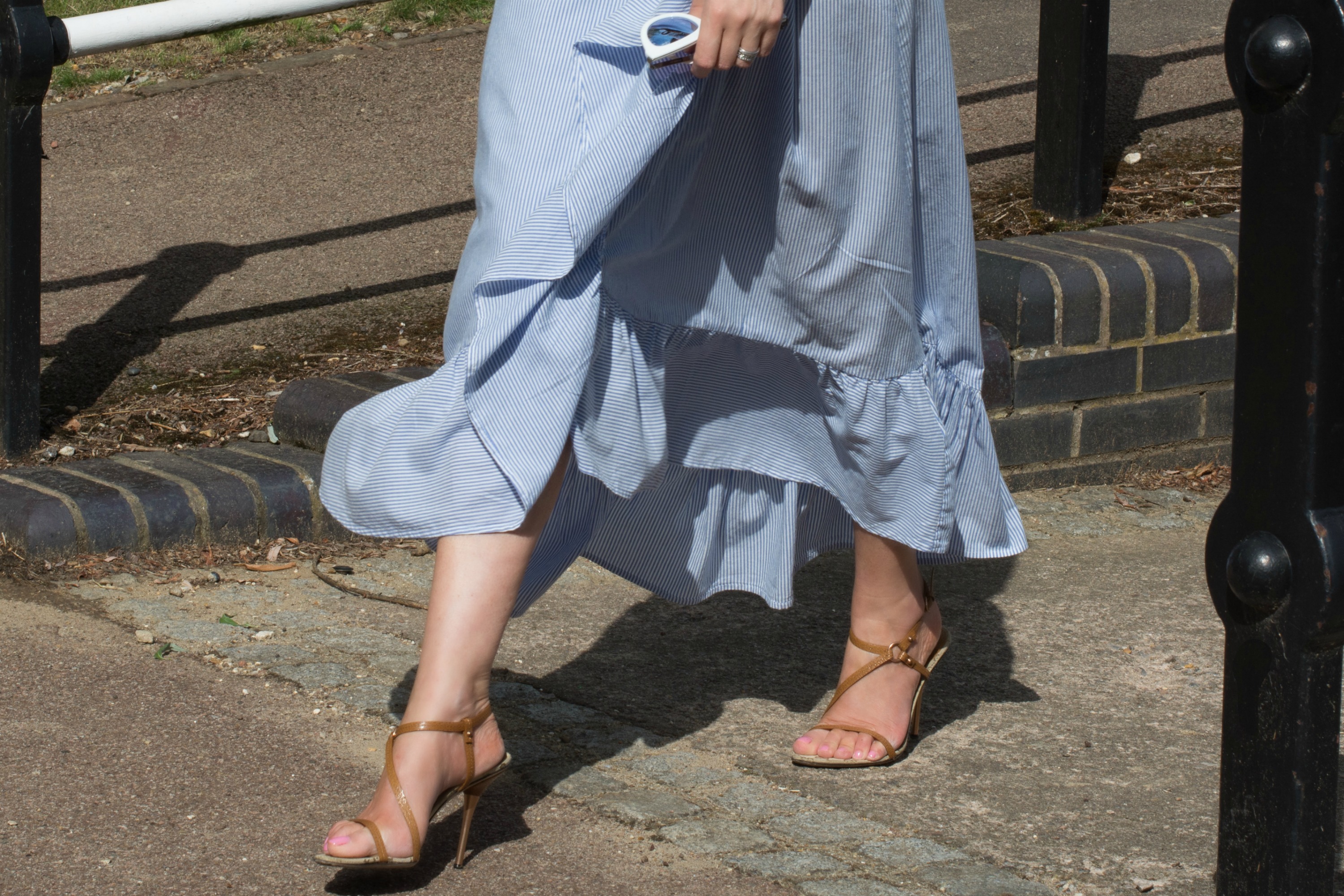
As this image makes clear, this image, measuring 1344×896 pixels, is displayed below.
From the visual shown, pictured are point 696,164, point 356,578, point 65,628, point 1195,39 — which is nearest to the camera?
point 696,164

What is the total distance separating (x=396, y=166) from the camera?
5.36m

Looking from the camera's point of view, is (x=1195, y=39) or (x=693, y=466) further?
(x=1195, y=39)

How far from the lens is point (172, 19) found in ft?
11.9

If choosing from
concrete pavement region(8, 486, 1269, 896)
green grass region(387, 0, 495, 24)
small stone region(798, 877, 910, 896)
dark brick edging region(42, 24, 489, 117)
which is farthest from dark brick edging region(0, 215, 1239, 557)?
green grass region(387, 0, 495, 24)

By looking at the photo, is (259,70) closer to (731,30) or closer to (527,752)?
(527,752)

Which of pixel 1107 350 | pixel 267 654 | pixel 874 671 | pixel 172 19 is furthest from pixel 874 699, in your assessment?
pixel 172 19

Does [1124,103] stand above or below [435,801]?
below

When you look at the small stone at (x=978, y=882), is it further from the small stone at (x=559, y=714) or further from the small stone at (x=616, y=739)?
the small stone at (x=559, y=714)

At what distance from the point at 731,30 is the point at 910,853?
1.07 meters

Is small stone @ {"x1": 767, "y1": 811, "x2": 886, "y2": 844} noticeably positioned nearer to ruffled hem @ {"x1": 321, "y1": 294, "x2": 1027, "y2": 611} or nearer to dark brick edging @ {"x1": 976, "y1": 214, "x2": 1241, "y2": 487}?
ruffled hem @ {"x1": 321, "y1": 294, "x2": 1027, "y2": 611}

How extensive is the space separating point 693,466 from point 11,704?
1.11m

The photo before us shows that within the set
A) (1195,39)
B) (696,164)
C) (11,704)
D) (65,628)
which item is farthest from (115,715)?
(1195,39)

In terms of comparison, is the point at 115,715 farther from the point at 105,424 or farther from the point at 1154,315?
the point at 1154,315

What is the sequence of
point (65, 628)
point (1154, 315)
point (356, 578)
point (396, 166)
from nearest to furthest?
1. point (65, 628)
2. point (356, 578)
3. point (1154, 315)
4. point (396, 166)
